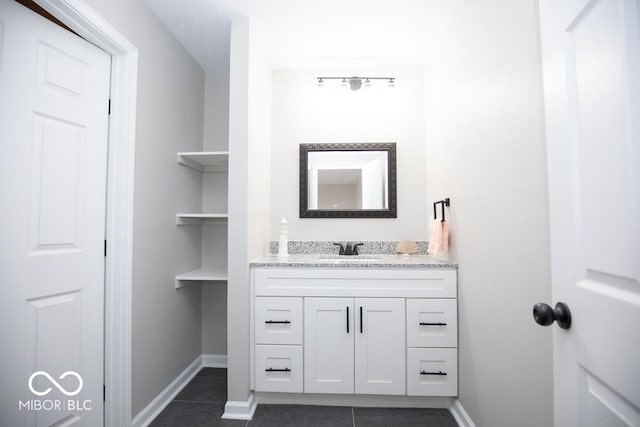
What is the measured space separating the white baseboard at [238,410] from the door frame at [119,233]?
1.70 ft

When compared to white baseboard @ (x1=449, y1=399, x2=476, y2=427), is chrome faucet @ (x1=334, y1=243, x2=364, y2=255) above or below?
above

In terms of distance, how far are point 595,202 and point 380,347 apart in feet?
4.74

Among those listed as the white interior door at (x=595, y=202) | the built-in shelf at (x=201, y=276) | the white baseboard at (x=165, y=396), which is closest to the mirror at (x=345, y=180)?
the built-in shelf at (x=201, y=276)

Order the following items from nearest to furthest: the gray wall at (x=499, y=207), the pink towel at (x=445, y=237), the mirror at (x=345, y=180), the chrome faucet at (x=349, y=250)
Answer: the gray wall at (x=499, y=207) < the pink towel at (x=445, y=237) < the chrome faucet at (x=349, y=250) < the mirror at (x=345, y=180)

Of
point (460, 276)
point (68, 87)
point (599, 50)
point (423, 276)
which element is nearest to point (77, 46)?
point (68, 87)

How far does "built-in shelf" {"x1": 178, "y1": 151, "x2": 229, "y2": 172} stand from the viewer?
2.07 meters

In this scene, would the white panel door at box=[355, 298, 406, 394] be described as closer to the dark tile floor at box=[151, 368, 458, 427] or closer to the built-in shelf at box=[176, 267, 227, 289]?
the dark tile floor at box=[151, 368, 458, 427]

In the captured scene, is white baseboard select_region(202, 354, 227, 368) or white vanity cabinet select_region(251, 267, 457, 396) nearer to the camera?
white vanity cabinet select_region(251, 267, 457, 396)

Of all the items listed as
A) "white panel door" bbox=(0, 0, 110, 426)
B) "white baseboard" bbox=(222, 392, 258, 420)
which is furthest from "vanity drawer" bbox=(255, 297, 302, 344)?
"white panel door" bbox=(0, 0, 110, 426)

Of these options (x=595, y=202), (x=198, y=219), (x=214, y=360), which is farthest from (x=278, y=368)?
(x=595, y=202)

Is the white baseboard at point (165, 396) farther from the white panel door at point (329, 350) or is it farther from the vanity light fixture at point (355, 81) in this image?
the vanity light fixture at point (355, 81)

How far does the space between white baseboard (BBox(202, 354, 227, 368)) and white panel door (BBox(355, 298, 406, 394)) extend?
4.00ft

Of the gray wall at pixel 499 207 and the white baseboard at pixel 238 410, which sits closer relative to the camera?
the gray wall at pixel 499 207

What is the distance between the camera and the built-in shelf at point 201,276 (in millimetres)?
2021
